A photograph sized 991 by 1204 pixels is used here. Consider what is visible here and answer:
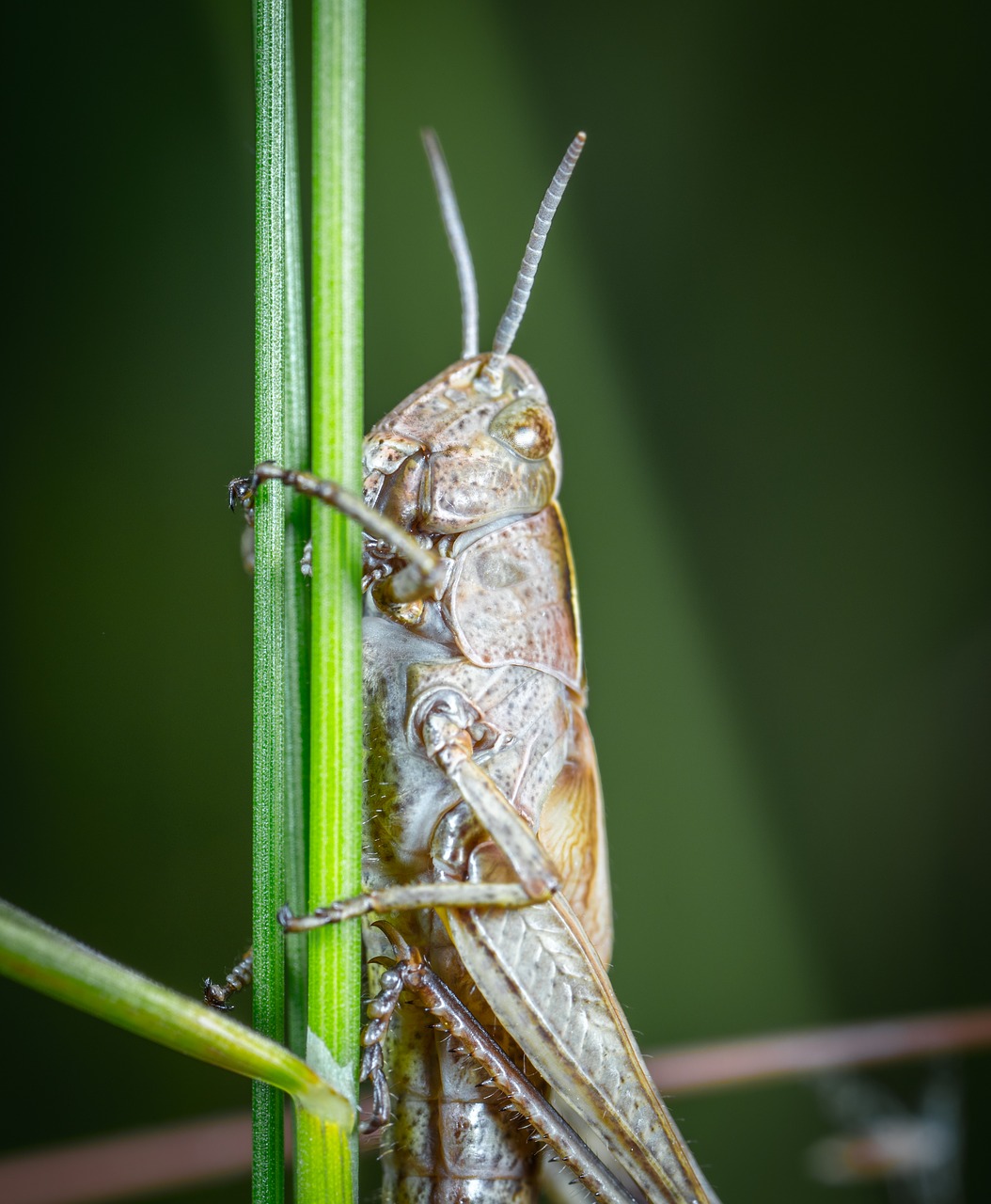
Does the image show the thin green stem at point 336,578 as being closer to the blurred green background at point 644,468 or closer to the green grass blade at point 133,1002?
the green grass blade at point 133,1002

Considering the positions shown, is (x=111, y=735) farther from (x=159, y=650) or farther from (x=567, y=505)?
(x=567, y=505)

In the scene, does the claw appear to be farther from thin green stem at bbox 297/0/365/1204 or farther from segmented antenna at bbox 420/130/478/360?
segmented antenna at bbox 420/130/478/360

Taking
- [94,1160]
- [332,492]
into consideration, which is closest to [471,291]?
[332,492]

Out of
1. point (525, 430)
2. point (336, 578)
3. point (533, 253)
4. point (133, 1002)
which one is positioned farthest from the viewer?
point (525, 430)

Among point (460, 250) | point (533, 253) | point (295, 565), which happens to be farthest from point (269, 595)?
point (460, 250)

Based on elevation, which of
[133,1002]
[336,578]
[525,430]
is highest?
[525,430]

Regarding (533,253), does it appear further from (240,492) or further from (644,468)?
(644,468)
